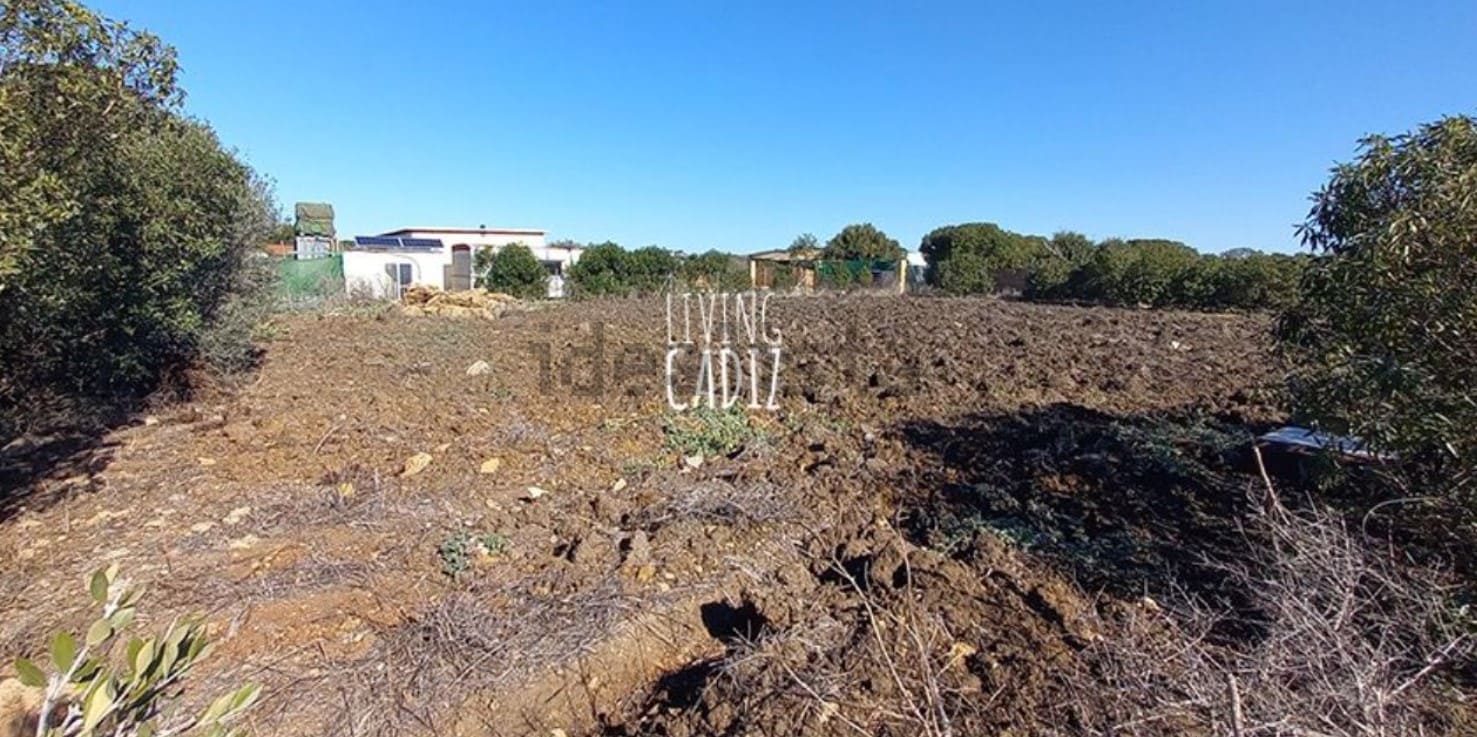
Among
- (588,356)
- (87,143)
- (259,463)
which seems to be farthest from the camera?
(588,356)

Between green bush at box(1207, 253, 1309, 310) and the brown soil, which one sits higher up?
green bush at box(1207, 253, 1309, 310)

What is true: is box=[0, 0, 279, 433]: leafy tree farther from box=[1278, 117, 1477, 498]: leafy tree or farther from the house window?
the house window

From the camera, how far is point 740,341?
9.92 m

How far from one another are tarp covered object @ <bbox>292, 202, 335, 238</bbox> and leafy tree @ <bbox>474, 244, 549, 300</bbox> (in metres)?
6.52

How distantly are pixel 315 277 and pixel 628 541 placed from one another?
17.6 m

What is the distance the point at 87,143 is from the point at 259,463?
93.1 inches

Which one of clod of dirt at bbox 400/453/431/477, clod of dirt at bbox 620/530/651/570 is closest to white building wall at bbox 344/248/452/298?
clod of dirt at bbox 400/453/431/477

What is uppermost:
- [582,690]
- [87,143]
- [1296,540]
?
[87,143]

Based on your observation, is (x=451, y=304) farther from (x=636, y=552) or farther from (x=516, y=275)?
(x=636, y=552)

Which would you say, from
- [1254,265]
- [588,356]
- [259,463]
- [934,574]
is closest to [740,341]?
[588,356]

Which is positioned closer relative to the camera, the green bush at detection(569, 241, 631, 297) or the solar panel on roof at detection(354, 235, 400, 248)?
the green bush at detection(569, 241, 631, 297)

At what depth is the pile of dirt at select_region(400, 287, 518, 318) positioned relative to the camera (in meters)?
14.6

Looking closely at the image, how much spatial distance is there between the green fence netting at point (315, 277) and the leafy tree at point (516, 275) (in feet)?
13.9

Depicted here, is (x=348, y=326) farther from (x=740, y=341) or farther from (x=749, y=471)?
(x=749, y=471)
